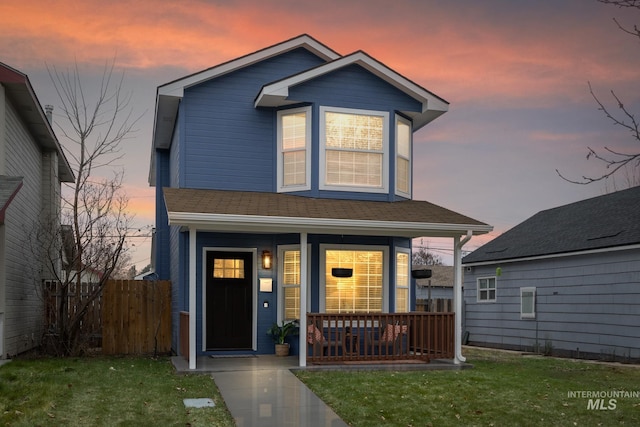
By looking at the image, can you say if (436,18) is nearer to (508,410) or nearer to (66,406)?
(508,410)

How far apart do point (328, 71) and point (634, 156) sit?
30.9 feet

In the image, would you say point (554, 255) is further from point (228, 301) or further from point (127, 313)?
point (127, 313)

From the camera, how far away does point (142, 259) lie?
2755cm

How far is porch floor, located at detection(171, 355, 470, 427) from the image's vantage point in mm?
7441

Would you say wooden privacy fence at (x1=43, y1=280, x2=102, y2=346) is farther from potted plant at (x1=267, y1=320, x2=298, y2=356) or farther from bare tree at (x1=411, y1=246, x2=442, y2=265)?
bare tree at (x1=411, y1=246, x2=442, y2=265)

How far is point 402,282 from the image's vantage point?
44.9 ft

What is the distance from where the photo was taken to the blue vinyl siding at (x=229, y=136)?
13.1 metres

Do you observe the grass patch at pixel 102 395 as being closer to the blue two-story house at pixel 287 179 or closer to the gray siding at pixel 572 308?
the blue two-story house at pixel 287 179

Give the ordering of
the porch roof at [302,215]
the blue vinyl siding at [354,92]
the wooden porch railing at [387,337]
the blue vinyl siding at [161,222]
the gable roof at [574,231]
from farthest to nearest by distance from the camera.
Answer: the blue vinyl siding at [161,222] < the gable roof at [574,231] < the blue vinyl siding at [354,92] < the wooden porch railing at [387,337] < the porch roof at [302,215]

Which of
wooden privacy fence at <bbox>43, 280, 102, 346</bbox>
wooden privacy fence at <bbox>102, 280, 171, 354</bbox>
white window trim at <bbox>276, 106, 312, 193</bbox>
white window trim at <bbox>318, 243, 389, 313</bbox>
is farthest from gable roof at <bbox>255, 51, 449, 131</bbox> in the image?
wooden privacy fence at <bbox>43, 280, 102, 346</bbox>

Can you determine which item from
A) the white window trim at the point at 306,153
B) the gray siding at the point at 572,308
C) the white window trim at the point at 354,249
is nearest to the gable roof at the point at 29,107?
the white window trim at the point at 306,153

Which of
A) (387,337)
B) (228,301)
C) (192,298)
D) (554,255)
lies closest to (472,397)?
(387,337)

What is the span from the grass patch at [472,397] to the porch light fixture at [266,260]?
3019 millimetres

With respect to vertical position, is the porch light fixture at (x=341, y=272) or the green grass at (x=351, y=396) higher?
the porch light fixture at (x=341, y=272)
